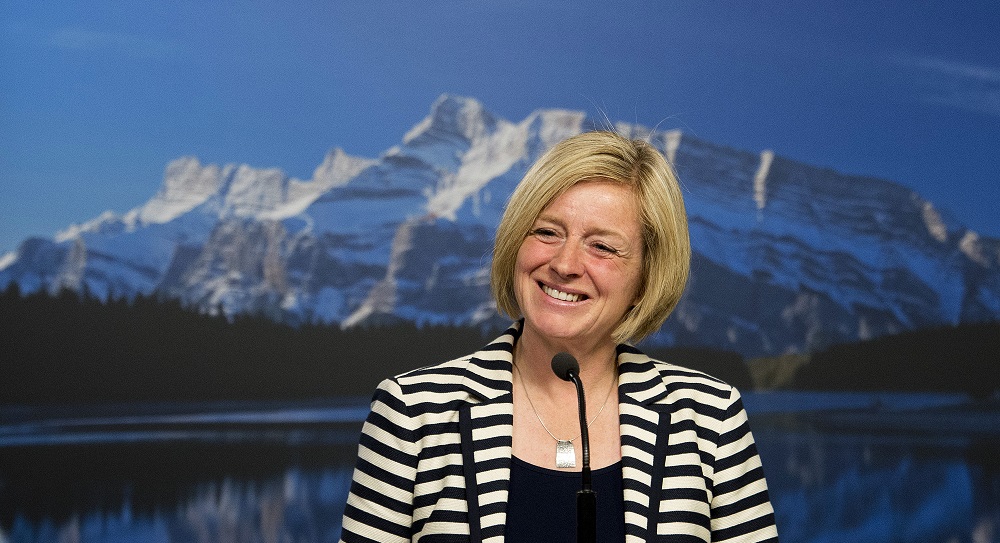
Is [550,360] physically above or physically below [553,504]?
above

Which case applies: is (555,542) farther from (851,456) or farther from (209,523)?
(851,456)

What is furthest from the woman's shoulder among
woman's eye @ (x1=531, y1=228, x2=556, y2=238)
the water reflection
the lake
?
the lake

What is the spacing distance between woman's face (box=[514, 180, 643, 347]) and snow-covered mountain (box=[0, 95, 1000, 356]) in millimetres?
4818

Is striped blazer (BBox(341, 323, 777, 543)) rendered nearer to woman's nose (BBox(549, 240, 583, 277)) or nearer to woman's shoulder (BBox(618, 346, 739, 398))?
woman's shoulder (BBox(618, 346, 739, 398))

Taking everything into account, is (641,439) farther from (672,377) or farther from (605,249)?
(605,249)

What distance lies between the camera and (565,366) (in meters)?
1.23

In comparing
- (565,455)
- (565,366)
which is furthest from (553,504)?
(565,366)

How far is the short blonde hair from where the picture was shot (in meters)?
1.37

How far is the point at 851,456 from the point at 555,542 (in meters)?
5.77

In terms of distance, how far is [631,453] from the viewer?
1354 mm

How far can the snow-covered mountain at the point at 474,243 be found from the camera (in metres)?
6.14

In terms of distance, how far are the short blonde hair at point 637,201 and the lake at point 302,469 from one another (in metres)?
4.51

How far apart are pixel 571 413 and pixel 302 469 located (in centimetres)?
509

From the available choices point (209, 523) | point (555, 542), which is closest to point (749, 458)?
point (555, 542)
